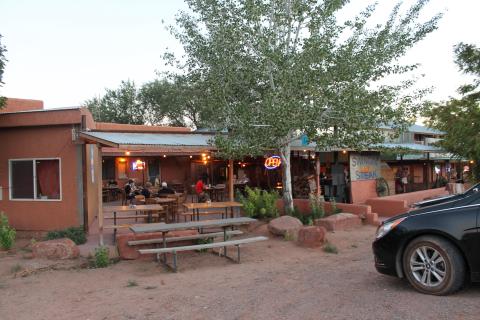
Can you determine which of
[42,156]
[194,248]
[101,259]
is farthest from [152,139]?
[194,248]

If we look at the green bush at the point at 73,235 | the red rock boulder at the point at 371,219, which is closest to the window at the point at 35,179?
the green bush at the point at 73,235

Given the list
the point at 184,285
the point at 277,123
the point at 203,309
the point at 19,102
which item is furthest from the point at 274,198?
the point at 19,102

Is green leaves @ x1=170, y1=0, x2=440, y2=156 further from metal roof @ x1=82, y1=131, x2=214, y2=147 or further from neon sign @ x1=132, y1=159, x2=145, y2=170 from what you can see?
neon sign @ x1=132, y1=159, x2=145, y2=170

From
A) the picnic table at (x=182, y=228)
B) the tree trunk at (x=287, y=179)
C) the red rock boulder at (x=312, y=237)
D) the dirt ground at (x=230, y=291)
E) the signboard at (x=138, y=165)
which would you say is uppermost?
the signboard at (x=138, y=165)

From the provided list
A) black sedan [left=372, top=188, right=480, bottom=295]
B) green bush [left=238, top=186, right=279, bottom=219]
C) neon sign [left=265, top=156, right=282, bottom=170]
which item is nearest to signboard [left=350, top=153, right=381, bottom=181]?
neon sign [left=265, top=156, right=282, bottom=170]

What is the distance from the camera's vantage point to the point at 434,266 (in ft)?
17.4

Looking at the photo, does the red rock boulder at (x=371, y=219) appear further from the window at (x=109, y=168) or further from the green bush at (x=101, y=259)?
the window at (x=109, y=168)

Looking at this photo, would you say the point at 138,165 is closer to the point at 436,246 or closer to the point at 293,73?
the point at 293,73

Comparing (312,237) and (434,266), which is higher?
(434,266)

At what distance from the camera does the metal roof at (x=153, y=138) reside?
33.5 feet

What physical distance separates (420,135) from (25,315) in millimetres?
34512

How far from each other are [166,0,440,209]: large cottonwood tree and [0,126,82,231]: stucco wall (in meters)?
3.98

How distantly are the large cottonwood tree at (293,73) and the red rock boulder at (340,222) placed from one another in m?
1.79

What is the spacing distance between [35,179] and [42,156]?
26.6 inches
